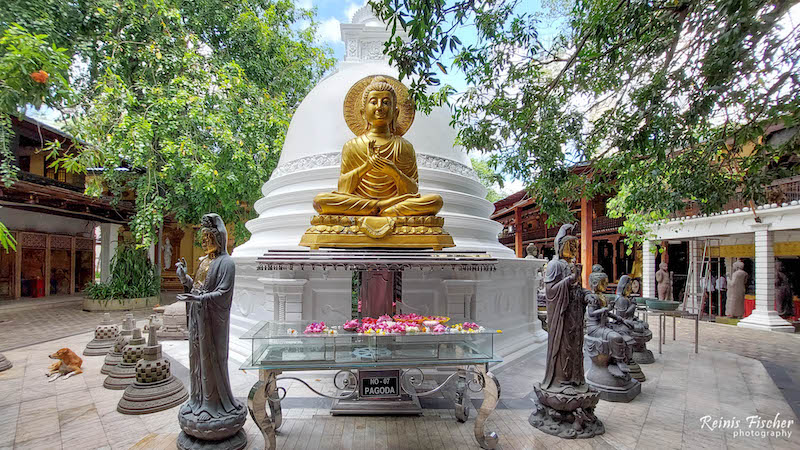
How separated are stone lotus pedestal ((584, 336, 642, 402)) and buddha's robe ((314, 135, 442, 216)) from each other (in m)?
2.90

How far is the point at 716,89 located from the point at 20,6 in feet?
48.3

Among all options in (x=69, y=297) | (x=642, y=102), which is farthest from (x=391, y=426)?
(x=69, y=297)

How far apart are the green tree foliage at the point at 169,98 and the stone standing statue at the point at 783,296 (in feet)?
55.5

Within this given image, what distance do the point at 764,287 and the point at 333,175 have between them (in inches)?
525

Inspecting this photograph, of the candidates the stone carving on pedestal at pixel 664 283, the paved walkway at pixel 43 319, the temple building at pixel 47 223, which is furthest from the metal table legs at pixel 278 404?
the stone carving on pedestal at pixel 664 283

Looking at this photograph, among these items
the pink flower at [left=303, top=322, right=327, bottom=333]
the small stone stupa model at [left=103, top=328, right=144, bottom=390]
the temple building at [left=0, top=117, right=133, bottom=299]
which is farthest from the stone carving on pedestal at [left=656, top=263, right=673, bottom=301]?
the temple building at [left=0, top=117, right=133, bottom=299]

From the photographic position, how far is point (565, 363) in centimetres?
449

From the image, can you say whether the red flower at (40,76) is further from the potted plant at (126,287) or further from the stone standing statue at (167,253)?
the stone standing statue at (167,253)

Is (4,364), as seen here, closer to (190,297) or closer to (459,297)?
(190,297)

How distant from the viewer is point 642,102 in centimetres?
516

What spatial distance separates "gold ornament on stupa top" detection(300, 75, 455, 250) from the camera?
5281 mm

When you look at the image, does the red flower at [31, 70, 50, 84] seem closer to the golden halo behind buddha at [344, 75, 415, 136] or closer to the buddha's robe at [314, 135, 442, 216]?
the buddha's robe at [314, 135, 442, 216]

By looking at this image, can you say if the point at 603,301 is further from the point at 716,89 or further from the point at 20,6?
the point at 20,6

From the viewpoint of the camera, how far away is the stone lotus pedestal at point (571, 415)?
427 centimetres
